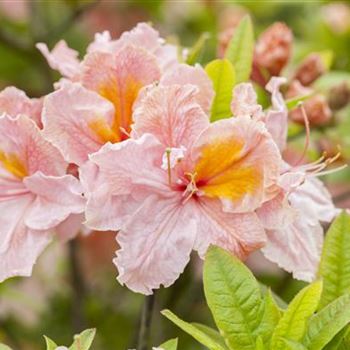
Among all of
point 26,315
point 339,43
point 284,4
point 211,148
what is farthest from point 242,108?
point 284,4

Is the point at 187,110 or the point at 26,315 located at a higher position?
the point at 187,110

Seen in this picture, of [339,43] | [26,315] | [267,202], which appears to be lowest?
[26,315]

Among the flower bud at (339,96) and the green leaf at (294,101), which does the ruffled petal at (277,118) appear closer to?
the green leaf at (294,101)

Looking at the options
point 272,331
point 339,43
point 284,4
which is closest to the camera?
point 272,331

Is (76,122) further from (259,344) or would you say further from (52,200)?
(259,344)

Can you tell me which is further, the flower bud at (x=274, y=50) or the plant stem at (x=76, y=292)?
the plant stem at (x=76, y=292)

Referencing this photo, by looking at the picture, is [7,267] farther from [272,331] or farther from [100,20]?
[100,20]

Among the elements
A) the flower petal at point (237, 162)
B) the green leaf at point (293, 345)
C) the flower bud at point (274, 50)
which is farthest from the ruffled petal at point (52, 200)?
the flower bud at point (274, 50)

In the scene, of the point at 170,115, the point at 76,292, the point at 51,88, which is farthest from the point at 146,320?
the point at 51,88
